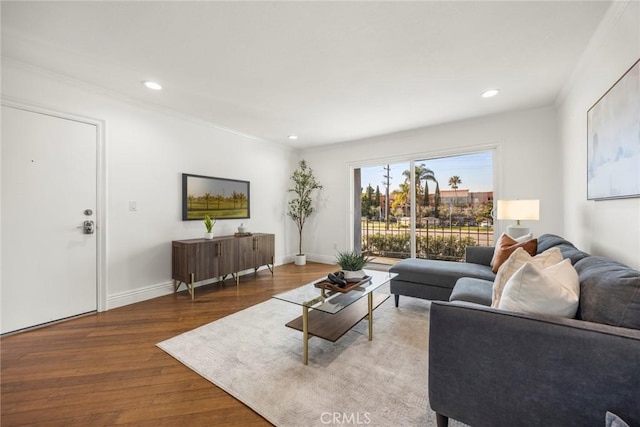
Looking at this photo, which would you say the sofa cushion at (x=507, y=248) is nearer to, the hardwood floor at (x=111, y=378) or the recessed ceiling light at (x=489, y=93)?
the recessed ceiling light at (x=489, y=93)

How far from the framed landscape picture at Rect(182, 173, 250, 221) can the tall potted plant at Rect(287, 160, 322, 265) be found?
3.83ft

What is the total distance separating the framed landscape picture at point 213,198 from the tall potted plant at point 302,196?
1.17 m

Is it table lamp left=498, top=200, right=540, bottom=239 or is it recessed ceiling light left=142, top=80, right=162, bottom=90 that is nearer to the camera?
recessed ceiling light left=142, top=80, right=162, bottom=90

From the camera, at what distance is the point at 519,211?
293cm

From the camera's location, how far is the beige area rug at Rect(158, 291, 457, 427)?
1.44m

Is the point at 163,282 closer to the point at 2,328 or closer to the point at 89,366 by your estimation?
the point at 2,328

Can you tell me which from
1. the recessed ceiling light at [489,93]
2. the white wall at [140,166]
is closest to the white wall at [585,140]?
the recessed ceiling light at [489,93]

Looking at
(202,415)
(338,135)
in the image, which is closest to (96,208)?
(202,415)

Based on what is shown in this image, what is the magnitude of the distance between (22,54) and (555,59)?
4690 mm

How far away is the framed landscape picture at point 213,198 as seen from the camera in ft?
12.1

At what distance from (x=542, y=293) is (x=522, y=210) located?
87.0 inches

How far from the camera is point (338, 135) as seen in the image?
4.62m

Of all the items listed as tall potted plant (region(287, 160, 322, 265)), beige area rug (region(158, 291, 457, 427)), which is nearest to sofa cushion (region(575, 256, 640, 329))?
beige area rug (region(158, 291, 457, 427))

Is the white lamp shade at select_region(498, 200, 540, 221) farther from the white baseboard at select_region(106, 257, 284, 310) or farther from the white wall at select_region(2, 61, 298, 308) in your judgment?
the white baseboard at select_region(106, 257, 284, 310)
